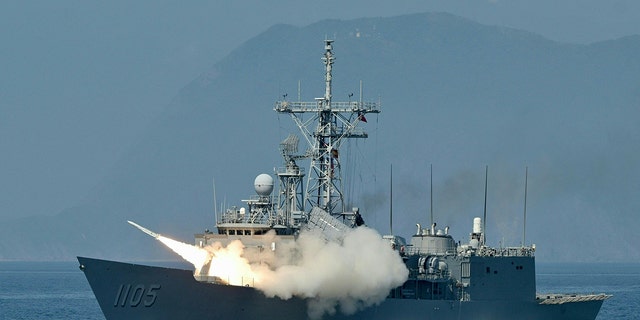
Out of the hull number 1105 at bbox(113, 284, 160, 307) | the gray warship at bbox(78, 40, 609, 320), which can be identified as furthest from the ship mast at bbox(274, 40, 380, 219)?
the hull number 1105 at bbox(113, 284, 160, 307)

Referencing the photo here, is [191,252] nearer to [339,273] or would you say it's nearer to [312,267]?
[312,267]

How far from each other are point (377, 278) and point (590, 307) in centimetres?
1488

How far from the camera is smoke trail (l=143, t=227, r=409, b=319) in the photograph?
4969 cm

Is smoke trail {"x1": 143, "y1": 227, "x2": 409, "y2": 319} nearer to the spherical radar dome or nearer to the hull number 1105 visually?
the hull number 1105

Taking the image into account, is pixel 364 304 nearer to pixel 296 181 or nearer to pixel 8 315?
pixel 296 181

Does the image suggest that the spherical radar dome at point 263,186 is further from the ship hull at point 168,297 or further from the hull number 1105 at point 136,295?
the hull number 1105 at point 136,295

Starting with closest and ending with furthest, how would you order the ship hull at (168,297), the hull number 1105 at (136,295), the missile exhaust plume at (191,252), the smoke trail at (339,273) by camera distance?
the ship hull at (168,297) < the hull number 1105 at (136,295) < the smoke trail at (339,273) < the missile exhaust plume at (191,252)

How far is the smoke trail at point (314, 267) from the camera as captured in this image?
49688 millimetres

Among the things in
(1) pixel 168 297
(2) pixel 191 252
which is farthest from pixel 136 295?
(2) pixel 191 252

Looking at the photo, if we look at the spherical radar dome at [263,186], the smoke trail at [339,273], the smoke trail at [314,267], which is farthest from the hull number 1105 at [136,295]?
the spherical radar dome at [263,186]

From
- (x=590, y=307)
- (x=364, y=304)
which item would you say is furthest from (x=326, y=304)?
(x=590, y=307)

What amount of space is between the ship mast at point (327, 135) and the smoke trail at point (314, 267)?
164 inches

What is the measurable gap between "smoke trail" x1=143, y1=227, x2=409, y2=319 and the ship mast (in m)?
4.16

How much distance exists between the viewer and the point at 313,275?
49844mm
